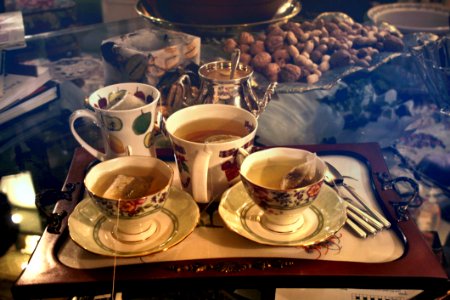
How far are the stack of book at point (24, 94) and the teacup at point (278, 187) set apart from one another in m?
0.50

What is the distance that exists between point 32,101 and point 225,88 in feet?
1.36

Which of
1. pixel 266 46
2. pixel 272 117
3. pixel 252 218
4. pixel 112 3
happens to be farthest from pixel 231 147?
pixel 112 3

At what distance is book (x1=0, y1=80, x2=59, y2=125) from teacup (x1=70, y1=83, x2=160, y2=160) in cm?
29

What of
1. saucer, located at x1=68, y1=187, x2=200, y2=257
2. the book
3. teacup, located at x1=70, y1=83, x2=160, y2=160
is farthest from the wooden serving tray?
the book

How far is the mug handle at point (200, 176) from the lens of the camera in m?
0.54

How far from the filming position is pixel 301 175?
0.52 meters

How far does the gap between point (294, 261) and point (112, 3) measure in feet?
4.50

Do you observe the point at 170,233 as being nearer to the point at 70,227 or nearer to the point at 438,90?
the point at 70,227

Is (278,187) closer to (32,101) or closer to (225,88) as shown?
(225,88)

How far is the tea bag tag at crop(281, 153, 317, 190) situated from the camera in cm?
51

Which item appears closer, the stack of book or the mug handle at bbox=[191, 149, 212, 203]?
the mug handle at bbox=[191, 149, 212, 203]

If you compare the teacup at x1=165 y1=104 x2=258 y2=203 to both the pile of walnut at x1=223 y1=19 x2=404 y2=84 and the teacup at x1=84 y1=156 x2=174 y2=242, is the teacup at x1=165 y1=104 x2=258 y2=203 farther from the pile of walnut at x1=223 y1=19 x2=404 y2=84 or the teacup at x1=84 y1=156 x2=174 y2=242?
the pile of walnut at x1=223 y1=19 x2=404 y2=84

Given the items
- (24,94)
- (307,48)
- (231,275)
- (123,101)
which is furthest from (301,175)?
(24,94)

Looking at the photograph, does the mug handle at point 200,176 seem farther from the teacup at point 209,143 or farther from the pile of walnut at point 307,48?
the pile of walnut at point 307,48
